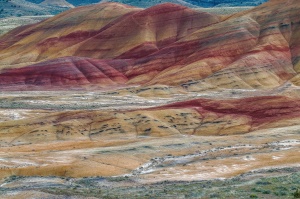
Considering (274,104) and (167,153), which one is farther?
(274,104)

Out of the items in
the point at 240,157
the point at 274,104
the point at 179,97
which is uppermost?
the point at 240,157

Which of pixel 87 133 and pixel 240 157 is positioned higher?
pixel 240 157

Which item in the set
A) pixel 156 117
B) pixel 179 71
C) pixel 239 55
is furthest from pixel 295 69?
pixel 156 117

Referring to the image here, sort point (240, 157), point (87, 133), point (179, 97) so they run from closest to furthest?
point (240, 157), point (87, 133), point (179, 97)

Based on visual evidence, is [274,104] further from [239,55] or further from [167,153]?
[239,55]

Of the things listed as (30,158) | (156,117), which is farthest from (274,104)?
(30,158)

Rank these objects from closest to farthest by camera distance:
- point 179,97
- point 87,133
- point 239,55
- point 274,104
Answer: point 87,133
point 274,104
point 179,97
point 239,55

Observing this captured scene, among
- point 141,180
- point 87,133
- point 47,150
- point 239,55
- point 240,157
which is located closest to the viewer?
point 141,180

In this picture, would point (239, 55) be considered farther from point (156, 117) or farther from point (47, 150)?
point (47, 150)

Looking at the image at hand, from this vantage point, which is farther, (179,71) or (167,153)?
(179,71)
